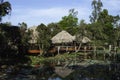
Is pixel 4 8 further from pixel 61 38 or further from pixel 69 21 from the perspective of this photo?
pixel 69 21

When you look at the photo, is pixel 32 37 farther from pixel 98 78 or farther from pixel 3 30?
pixel 98 78

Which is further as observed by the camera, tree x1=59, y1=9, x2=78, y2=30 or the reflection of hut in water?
tree x1=59, y1=9, x2=78, y2=30

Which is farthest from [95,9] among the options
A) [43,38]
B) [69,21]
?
[43,38]

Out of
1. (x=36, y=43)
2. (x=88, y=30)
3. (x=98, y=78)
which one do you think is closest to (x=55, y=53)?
(x=36, y=43)

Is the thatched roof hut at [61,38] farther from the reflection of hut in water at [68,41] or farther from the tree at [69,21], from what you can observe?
the tree at [69,21]

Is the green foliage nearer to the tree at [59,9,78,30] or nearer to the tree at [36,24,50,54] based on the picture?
the tree at [36,24,50,54]

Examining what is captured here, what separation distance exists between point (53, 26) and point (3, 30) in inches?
931

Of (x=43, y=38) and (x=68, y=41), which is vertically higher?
(x=43, y=38)

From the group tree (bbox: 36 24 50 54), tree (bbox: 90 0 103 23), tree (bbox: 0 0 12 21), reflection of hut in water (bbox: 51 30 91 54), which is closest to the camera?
tree (bbox: 0 0 12 21)

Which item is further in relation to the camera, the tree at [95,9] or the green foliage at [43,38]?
the tree at [95,9]

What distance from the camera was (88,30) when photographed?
5909 cm

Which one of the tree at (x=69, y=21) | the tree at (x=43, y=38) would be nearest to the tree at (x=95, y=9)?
the tree at (x=69, y=21)

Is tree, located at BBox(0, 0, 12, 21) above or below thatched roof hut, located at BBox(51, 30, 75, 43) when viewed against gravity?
above

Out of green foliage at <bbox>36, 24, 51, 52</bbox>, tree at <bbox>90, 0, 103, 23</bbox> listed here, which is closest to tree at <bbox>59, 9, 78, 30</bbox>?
tree at <bbox>90, 0, 103, 23</bbox>
